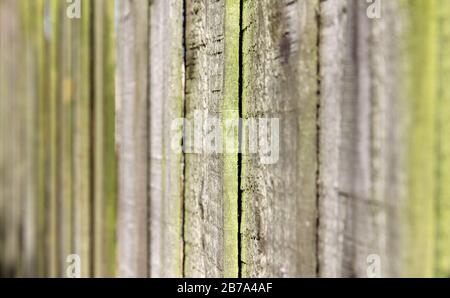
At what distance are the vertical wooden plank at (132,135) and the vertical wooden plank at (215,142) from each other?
24 cm

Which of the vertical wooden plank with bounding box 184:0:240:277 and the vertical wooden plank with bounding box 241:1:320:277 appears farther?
the vertical wooden plank with bounding box 184:0:240:277

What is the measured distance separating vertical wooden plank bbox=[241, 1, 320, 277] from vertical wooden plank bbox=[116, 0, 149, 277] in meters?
0.49

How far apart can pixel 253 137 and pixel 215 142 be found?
5.6 inches

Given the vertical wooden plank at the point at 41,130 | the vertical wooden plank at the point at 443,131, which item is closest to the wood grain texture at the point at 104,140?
the vertical wooden plank at the point at 41,130

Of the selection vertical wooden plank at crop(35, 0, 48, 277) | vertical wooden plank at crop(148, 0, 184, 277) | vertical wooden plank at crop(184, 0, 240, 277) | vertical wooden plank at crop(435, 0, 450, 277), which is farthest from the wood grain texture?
vertical wooden plank at crop(435, 0, 450, 277)

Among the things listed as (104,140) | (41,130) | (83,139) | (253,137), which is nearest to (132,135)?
(104,140)

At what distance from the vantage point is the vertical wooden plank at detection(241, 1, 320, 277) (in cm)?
90

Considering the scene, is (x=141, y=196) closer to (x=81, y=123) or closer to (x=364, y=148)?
(x=81, y=123)

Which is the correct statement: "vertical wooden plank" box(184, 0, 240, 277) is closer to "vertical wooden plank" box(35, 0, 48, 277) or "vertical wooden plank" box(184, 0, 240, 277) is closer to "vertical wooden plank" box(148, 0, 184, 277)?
"vertical wooden plank" box(148, 0, 184, 277)

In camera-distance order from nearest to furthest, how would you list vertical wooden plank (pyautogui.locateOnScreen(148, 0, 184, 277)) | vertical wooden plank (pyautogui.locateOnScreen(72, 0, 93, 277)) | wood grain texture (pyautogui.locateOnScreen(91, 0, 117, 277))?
vertical wooden plank (pyautogui.locateOnScreen(148, 0, 184, 277)) < wood grain texture (pyautogui.locateOnScreen(91, 0, 117, 277)) < vertical wooden plank (pyautogui.locateOnScreen(72, 0, 93, 277))

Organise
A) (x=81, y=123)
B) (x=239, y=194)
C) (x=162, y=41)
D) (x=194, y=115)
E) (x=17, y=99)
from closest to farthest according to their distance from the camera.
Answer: (x=239, y=194)
(x=194, y=115)
(x=162, y=41)
(x=81, y=123)
(x=17, y=99)
